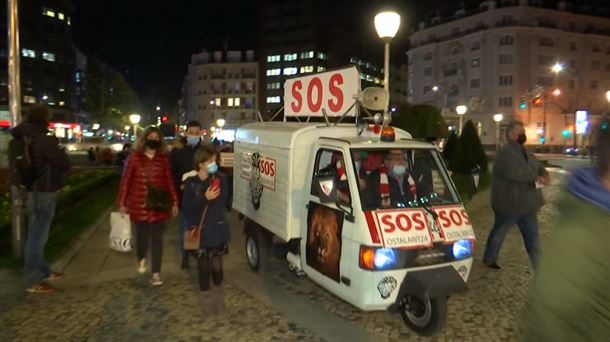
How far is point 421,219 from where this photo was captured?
17.1 ft

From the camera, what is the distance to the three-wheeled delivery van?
499 cm

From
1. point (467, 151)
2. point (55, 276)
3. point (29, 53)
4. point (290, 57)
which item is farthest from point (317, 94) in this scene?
point (290, 57)

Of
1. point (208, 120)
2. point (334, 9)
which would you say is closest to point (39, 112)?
point (334, 9)

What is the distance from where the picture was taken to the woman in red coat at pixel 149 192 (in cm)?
656

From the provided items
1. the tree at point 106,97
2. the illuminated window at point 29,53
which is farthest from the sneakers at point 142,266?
the illuminated window at point 29,53

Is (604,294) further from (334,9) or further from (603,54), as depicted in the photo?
(334,9)

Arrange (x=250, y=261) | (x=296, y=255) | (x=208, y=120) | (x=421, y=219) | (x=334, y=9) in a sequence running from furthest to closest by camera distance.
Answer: (x=208, y=120)
(x=334, y=9)
(x=250, y=261)
(x=296, y=255)
(x=421, y=219)

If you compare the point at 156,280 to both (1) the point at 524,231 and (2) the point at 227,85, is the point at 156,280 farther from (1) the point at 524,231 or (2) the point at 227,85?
(2) the point at 227,85

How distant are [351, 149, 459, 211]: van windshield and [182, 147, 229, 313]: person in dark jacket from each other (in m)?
1.60

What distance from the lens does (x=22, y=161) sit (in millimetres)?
6195

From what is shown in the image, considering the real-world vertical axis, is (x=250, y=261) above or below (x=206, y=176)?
below

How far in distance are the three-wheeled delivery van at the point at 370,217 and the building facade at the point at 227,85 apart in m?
118

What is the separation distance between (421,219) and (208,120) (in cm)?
12604

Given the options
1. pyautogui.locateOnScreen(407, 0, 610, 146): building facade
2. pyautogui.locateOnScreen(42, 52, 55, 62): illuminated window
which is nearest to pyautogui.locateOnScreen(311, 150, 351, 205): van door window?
pyautogui.locateOnScreen(407, 0, 610, 146): building facade
